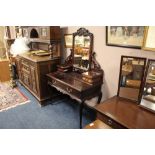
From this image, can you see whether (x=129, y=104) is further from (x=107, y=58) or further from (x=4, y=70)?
(x=4, y=70)

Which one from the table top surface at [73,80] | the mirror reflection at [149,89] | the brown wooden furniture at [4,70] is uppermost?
the mirror reflection at [149,89]

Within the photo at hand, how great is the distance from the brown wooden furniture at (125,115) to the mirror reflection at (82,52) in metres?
0.86

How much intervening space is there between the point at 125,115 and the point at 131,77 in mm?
417

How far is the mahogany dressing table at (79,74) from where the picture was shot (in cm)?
183

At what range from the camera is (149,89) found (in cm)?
133

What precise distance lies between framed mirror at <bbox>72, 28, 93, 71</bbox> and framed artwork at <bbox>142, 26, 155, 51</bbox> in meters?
0.80

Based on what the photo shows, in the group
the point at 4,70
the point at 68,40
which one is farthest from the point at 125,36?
the point at 4,70

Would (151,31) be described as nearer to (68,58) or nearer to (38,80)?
(68,58)

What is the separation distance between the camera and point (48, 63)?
2.48m

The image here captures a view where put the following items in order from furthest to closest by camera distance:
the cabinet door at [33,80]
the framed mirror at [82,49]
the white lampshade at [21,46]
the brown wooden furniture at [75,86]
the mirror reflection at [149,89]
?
1. the white lampshade at [21,46]
2. the cabinet door at [33,80]
3. the framed mirror at [82,49]
4. the brown wooden furniture at [75,86]
5. the mirror reflection at [149,89]

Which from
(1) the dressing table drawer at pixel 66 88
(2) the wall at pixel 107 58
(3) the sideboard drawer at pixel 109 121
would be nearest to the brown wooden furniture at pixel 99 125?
(3) the sideboard drawer at pixel 109 121

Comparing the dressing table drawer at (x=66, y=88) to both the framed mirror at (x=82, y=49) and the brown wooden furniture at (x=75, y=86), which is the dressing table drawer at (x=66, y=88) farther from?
the framed mirror at (x=82, y=49)

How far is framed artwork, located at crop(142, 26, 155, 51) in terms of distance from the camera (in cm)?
133
